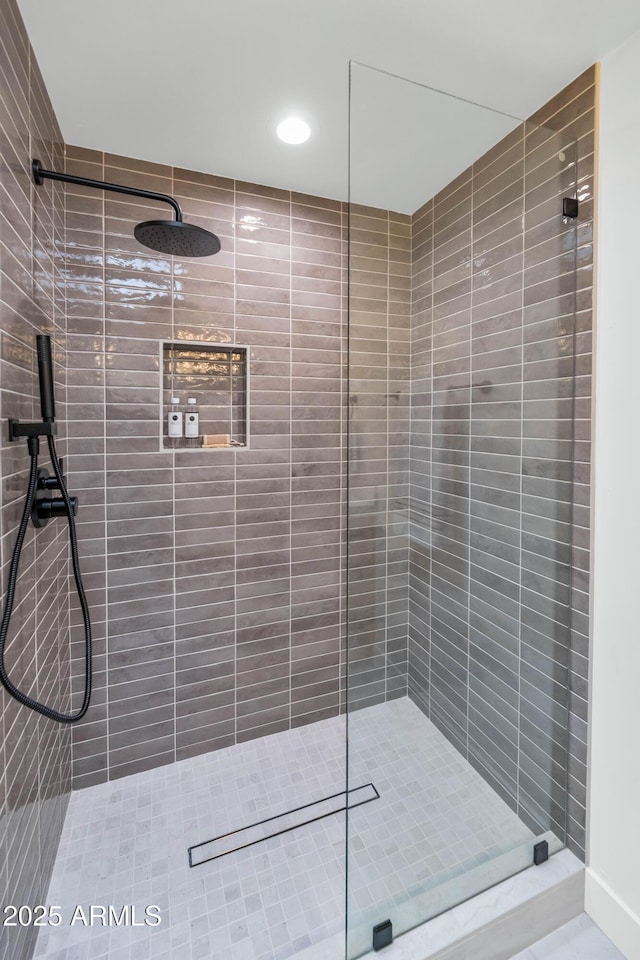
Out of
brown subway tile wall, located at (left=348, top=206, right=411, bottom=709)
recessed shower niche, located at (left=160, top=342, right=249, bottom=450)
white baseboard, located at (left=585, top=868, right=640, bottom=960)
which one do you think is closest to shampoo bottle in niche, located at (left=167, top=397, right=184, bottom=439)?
recessed shower niche, located at (left=160, top=342, right=249, bottom=450)

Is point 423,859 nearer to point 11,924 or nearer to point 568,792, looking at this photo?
point 568,792

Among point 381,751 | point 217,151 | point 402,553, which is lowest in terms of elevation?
point 381,751

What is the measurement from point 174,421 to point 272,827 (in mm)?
1592

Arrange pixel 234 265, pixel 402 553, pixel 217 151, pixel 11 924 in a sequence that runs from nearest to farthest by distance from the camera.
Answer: pixel 11 924 < pixel 402 553 < pixel 217 151 < pixel 234 265

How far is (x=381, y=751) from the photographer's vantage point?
4.51 ft

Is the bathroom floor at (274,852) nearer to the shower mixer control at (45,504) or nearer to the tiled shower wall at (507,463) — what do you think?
the tiled shower wall at (507,463)

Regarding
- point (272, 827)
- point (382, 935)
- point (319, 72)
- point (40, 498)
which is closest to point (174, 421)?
point (40, 498)

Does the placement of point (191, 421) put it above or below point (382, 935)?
above

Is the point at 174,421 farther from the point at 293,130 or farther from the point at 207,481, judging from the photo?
the point at 293,130

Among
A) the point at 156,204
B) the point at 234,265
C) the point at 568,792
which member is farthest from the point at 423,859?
the point at 156,204

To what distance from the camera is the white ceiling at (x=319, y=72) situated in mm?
1066

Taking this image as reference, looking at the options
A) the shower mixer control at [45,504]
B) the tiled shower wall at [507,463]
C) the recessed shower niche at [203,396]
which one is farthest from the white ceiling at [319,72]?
the shower mixer control at [45,504]

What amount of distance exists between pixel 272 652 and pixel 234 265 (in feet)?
5.74

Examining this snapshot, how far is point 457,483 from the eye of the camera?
153cm
